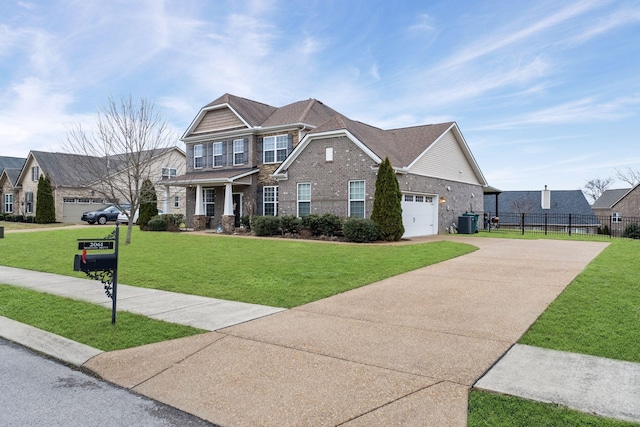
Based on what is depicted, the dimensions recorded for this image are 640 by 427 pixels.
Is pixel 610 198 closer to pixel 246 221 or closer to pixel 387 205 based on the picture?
pixel 387 205

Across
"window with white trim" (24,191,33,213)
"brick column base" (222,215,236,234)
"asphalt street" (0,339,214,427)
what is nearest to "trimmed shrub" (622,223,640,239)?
"brick column base" (222,215,236,234)

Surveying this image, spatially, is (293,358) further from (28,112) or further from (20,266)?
(28,112)

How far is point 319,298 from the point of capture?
782 centimetres

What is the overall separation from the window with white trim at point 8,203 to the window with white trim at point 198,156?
27046 mm

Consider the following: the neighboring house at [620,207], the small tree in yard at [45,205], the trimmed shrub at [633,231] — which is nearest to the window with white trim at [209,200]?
the small tree in yard at [45,205]

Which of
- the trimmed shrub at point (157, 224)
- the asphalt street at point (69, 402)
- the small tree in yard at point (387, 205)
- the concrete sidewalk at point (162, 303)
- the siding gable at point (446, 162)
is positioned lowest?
the asphalt street at point (69, 402)

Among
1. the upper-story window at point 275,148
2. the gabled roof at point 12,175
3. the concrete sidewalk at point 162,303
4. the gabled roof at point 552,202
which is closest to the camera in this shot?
the concrete sidewalk at point 162,303

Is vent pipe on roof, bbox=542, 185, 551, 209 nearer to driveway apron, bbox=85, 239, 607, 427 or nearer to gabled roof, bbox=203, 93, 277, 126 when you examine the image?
gabled roof, bbox=203, 93, 277, 126

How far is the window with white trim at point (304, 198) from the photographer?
22594mm

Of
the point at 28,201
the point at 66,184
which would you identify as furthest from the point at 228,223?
the point at 28,201

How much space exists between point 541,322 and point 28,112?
25034mm

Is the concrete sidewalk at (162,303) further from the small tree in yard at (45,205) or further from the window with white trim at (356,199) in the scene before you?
the small tree in yard at (45,205)

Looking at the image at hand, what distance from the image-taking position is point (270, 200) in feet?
83.0

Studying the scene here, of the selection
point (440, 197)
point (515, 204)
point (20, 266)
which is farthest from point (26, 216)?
point (515, 204)
